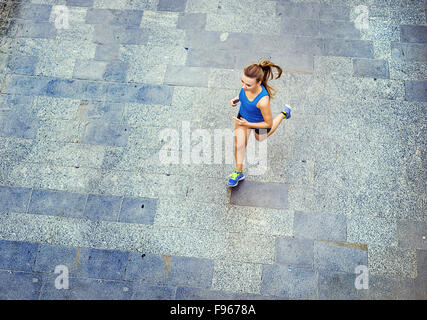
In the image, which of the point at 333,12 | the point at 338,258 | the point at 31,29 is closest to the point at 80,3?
the point at 31,29

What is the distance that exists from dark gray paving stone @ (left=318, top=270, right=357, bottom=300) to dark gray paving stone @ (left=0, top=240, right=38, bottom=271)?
4119mm

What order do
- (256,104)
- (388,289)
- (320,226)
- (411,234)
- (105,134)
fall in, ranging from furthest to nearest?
1. (105,134)
2. (320,226)
3. (411,234)
4. (388,289)
5. (256,104)

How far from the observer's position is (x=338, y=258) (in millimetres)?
5031

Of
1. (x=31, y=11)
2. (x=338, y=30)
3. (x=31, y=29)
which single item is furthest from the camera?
(x=31, y=11)

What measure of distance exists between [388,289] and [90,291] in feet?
13.4

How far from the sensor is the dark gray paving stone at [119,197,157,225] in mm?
5359

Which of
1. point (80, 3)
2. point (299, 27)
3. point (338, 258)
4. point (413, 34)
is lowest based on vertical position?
point (338, 258)

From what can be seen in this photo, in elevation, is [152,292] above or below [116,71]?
below

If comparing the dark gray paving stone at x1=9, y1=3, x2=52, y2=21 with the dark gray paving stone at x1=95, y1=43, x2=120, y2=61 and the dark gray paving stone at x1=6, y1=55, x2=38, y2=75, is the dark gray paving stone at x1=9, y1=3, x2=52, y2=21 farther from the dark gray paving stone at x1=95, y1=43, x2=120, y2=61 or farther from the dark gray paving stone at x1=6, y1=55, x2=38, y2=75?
the dark gray paving stone at x1=95, y1=43, x2=120, y2=61

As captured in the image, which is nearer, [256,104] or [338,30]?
[256,104]

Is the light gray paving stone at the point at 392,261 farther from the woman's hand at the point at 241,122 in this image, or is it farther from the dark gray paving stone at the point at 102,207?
the dark gray paving stone at the point at 102,207

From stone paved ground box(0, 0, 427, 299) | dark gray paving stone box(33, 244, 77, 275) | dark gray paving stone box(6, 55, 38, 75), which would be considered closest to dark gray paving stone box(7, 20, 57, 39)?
stone paved ground box(0, 0, 427, 299)

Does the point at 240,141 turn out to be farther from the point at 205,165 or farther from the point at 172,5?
the point at 172,5

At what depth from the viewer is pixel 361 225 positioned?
203 inches
